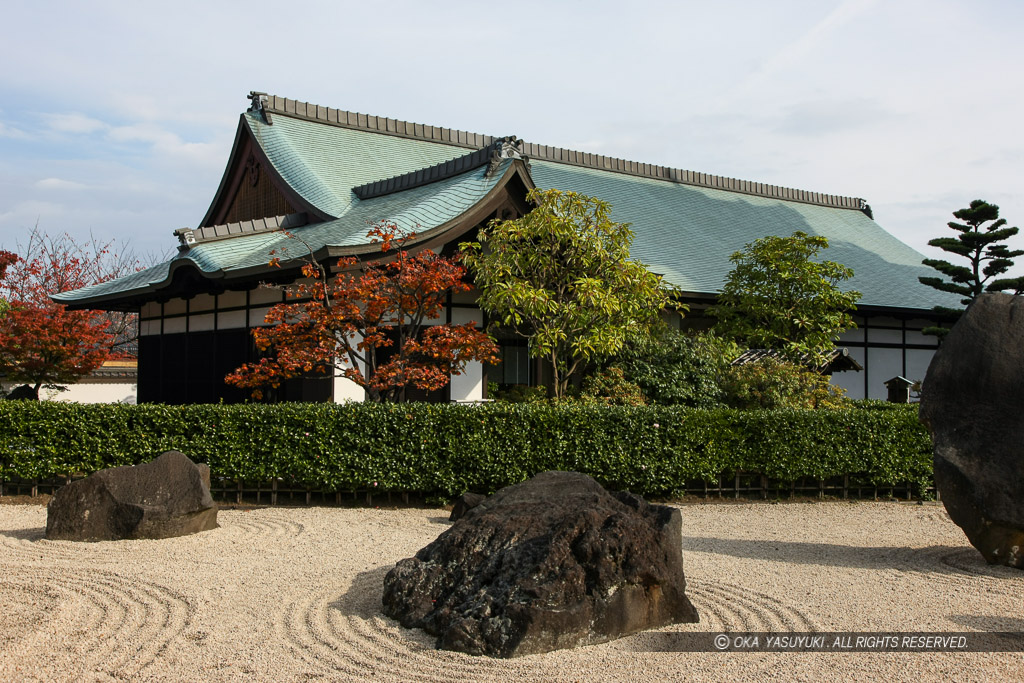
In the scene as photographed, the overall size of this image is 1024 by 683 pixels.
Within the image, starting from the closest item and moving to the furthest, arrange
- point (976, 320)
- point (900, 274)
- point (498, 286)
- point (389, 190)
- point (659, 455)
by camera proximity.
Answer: point (976, 320)
point (659, 455)
point (498, 286)
point (389, 190)
point (900, 274)

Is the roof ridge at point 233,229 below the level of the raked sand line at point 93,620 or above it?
above

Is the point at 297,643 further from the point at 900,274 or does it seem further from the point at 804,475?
the point at 900,274

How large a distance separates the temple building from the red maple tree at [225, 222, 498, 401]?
2.17 feet

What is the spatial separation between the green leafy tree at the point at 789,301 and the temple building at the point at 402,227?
4.06 ft

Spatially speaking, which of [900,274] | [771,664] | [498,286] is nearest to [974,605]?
[771,664]

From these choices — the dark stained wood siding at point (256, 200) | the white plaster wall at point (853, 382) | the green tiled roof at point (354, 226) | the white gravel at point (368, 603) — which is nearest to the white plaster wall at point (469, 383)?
the green tiled roof at point (354, 226)

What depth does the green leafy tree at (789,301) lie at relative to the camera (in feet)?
50.9

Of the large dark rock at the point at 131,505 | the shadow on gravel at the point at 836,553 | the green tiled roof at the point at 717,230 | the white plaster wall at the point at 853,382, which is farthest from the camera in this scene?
the white plaster wall at the point at 853,382

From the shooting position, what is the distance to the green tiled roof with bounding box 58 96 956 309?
15.1 metres

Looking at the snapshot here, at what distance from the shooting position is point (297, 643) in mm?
5145

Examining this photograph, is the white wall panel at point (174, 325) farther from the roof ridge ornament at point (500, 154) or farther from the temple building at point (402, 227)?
the roof ridge ornament at point (500, 154)

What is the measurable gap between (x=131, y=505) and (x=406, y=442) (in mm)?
3241

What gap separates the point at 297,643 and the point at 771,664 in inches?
110

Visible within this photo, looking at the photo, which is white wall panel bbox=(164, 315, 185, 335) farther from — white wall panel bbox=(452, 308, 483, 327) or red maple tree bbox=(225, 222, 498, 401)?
white wall panel bbox=(452, 308, 483, 327)
